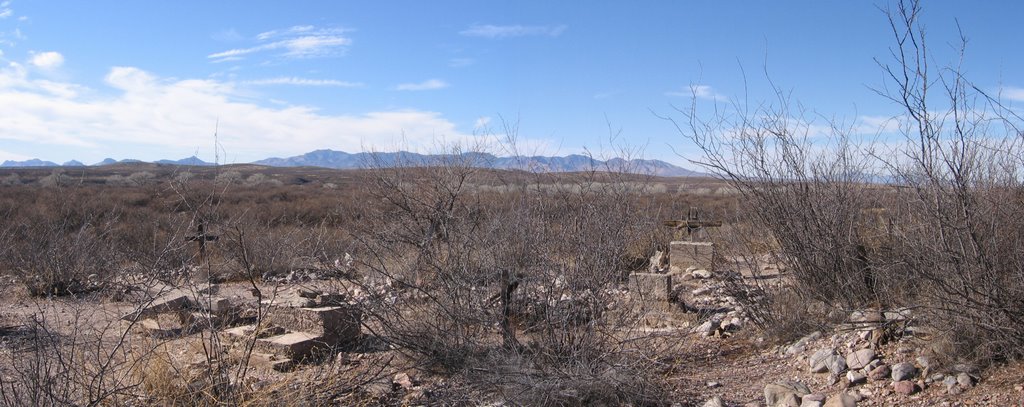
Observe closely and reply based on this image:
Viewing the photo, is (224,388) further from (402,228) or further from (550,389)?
(402,228)

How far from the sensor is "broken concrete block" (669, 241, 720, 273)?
1241cm

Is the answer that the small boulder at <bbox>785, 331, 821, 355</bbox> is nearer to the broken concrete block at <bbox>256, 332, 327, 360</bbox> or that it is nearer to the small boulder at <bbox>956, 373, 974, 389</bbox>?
the small boulder at <bbox>956, 373, 974, 389</bbox>

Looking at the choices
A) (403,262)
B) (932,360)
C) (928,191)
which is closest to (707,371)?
(932,360)

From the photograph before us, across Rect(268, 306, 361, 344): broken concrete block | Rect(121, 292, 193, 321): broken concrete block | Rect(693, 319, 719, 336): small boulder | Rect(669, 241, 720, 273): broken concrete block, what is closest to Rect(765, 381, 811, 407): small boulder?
Rect(693, 319, 719, 336): small boulder

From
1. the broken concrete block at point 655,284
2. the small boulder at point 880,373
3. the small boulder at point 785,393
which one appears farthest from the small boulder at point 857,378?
the broken concrete block at point 655,284

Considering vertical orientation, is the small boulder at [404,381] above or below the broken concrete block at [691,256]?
below

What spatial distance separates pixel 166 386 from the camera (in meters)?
5.27

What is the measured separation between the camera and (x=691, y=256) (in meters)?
12.6

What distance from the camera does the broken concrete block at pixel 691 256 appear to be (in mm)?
12406

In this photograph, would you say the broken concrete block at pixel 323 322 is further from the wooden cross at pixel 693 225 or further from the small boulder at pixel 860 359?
the wooden cross at pixel 693 225

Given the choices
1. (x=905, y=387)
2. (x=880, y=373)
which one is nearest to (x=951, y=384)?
(x=905, y=387)

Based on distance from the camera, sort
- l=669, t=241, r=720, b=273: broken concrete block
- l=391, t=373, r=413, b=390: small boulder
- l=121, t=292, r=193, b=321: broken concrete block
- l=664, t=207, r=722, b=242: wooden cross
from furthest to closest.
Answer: l=664, t=207, r=722, b=242: wooden cross, l=669, t=241, r=720, b=273: broken concrete block, l=121, t=292, r=193, b=321: broken concrete block, l=391, t=373, r=413, b=390: small boulder

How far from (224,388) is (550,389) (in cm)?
223

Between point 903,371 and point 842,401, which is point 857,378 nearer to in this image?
point 903,371
